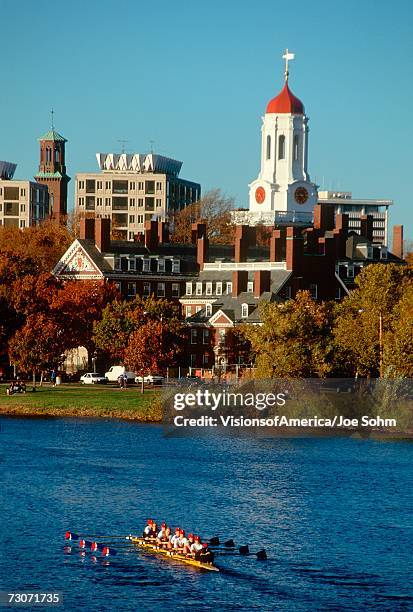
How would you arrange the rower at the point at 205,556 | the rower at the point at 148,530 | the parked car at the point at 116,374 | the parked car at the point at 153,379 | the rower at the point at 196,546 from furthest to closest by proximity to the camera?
the parked car at the point at 116,374 → the parked car at the point at 153,379 → the rower at the point at 148,530 → the rower at the point at 196,546 → the rower at the point at 205,556

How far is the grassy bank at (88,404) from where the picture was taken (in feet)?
464

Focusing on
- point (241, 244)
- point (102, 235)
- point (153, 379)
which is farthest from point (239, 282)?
point (153, 379)

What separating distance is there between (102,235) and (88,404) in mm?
56435

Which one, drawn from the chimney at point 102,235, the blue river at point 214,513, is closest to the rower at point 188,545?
the blue river at point 214,513

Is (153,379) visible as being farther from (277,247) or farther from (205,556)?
(205,556)

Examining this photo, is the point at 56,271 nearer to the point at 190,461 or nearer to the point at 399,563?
the point at 190,461

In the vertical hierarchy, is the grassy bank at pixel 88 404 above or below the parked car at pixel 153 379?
below

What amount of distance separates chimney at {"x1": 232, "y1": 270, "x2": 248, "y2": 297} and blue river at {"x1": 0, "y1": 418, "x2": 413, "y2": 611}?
5136 centimetres

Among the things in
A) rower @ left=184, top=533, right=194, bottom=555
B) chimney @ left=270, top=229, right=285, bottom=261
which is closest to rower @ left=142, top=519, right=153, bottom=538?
rower @ left=184, top=533, right=194, bottom=555

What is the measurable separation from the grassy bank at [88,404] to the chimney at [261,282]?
1062 inches

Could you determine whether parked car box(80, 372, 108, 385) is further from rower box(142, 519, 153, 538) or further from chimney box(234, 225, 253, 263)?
rower box(142, 519, 153, 538)

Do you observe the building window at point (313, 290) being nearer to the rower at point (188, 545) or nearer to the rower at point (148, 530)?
the rower at point (148, 530)

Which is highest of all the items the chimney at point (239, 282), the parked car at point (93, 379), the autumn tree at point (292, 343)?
the chimney at point (239, 282)

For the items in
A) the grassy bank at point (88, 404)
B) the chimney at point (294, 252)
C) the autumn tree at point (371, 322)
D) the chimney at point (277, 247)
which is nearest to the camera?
the grassy bank at point (88, 404)
